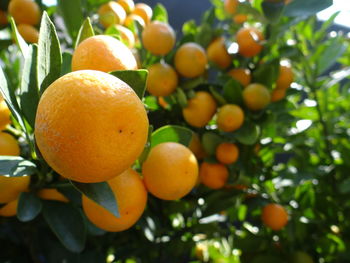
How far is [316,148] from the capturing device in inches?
45.4

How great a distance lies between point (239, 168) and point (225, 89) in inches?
7.8

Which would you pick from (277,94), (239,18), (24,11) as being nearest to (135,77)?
(24,11)

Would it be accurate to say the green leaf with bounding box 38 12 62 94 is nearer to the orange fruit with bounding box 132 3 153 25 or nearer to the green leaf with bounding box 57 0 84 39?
the green leaf with bounding box 57 0 84 39

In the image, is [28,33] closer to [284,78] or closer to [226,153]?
[226,153]

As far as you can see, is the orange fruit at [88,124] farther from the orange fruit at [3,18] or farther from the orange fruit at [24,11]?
the orange fruit at [3,18]

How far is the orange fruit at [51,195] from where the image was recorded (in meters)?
0.55

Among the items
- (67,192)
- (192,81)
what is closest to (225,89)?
(192,81)

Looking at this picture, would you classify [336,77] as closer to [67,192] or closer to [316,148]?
[316,148]

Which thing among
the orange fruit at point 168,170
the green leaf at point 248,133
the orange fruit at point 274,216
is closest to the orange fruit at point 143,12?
the green leaf at point 248,133

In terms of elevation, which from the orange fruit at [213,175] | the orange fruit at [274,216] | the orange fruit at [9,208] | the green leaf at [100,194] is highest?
the green leaf at [100,194]

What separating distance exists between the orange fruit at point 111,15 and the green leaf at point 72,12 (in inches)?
4.7

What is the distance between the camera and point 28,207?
473 mm

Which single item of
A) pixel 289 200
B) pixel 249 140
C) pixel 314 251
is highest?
pixel 249 140

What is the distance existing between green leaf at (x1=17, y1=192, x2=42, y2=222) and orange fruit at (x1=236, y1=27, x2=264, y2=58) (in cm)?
60
